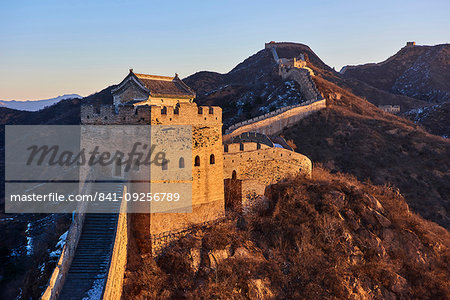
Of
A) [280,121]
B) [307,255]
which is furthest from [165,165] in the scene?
[280,121]

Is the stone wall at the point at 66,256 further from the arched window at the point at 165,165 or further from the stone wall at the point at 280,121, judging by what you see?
the stone wall at the point at 280,121

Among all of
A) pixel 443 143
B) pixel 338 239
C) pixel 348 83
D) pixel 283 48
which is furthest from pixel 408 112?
pixel 338 239

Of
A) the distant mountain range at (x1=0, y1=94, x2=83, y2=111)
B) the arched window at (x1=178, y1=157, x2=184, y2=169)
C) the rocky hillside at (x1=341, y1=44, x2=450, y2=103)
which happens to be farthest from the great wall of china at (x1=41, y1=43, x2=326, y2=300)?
the distant mountain range at (x1=0, y1=94, x2=83, y2=111)

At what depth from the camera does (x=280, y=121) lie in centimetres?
3719

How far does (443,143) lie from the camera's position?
116 ft

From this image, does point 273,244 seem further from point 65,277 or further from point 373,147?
point 373,147

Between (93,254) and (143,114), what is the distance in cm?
492

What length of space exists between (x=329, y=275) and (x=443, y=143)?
28.8 metres

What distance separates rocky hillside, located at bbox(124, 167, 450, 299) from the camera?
12.1 m

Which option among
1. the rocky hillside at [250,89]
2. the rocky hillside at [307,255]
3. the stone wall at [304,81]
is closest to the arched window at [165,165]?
the rocky hillside at [307,255]

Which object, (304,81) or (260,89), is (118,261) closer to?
(304,81)

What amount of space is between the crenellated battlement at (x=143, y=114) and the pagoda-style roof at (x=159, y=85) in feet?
17.6

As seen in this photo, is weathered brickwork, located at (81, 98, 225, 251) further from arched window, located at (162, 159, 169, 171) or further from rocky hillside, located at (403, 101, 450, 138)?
rocky hillside, located at (403, 101, 450, 138)

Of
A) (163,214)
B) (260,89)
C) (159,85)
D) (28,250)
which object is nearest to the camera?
(163,214)
